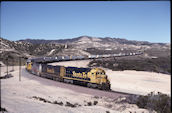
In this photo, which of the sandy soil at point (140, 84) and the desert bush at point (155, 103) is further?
the sandy soil at point (140, 84)

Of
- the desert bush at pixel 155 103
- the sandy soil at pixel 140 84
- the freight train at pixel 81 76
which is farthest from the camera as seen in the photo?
the sandy soil at pixel 140 84

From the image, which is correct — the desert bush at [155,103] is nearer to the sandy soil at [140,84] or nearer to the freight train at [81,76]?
the freight train at [81,76]

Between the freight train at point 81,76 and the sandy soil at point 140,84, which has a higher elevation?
the freight train at point 81,76

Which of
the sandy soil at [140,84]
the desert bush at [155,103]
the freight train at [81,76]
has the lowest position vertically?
the sandy soil at [140,84]

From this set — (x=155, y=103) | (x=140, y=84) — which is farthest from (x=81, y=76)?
(x=140, y=84)

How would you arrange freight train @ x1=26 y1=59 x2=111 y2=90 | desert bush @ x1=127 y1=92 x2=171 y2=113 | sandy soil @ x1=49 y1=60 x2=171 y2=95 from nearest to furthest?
desert bush @ x1=127 y1=92 x2=171 y2=113, freight train @ x1=26 y1=59 x2=111 y2=90, sandy soil @ x1=49 y1=60 x2=171 y2=95

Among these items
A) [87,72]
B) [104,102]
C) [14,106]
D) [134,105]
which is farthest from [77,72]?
[14,106]

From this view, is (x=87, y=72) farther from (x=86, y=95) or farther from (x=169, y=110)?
(x=169, y=110)

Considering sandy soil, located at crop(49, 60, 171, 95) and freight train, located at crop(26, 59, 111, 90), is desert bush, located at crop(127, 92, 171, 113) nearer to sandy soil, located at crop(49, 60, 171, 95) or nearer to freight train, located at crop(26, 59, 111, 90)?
freight train, located at crop(26, 59, 111, 90)

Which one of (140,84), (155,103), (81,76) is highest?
(81,76)

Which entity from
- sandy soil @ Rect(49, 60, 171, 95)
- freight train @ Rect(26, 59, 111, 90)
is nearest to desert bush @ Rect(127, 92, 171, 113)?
freight train @ Rect(26, 59, 111, 90)

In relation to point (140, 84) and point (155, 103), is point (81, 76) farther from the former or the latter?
point (140, 84)

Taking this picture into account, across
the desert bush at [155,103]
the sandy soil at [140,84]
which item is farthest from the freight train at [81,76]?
the desert bush at [155,103]

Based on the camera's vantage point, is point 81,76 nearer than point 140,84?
Yes
